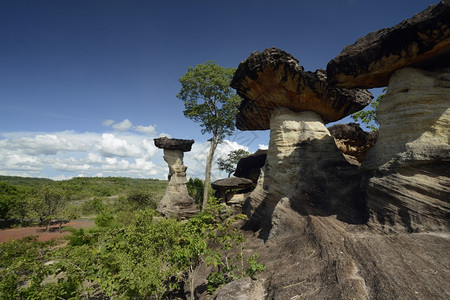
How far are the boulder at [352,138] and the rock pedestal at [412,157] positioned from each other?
600 cm

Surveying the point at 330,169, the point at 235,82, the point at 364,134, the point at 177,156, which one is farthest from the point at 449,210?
the point at 177,156

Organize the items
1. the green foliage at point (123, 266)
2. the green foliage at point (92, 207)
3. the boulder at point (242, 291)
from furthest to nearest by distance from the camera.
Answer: the green foliage at point (92, 207), the boulder at point (242, 291), the green foliage at point (123, 266)

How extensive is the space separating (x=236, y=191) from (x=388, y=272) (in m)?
16.1

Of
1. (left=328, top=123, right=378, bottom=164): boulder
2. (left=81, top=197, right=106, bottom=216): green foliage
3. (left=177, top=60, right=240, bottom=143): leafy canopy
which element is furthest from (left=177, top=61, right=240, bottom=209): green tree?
(left=81, top=197, right=106, bottom=216): green foliage

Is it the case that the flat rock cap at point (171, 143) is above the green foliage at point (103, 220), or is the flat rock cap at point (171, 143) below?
above

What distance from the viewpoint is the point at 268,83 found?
7.96 meters

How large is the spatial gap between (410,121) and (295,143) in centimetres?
370

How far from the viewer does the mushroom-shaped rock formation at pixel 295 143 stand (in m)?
6.44

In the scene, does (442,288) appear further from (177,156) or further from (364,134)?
(177,156)

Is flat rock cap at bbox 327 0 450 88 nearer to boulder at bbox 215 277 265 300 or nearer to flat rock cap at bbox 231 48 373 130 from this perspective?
flat rock cap at bbox 231 48 373 130

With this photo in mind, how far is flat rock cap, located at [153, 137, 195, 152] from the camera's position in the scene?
21.4 metres

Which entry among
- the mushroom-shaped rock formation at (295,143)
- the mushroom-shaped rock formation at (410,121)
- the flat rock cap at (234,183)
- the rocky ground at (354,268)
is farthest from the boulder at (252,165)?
the rocky ground at (354,268)

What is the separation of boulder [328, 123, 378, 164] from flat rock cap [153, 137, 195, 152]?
14241mm

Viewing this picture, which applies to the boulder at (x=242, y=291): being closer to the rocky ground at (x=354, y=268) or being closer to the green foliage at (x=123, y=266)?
the rocky ground at (x=354, y=268)
